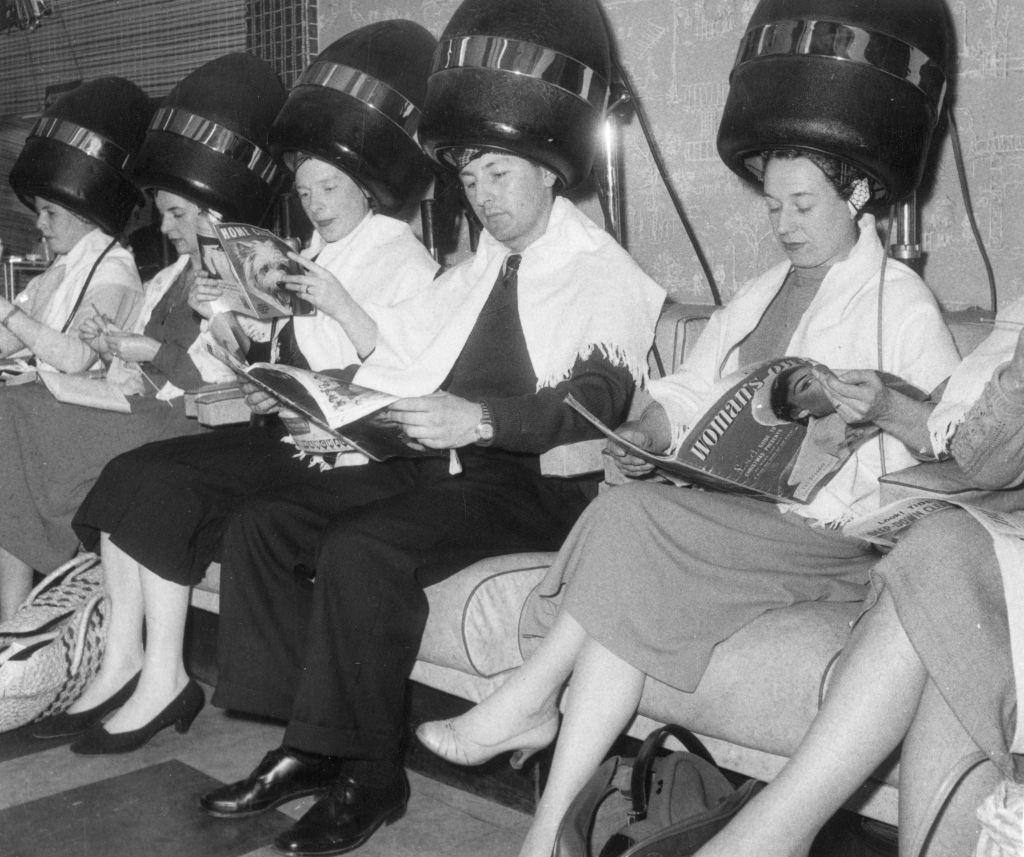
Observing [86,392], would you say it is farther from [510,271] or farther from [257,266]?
[510,271]

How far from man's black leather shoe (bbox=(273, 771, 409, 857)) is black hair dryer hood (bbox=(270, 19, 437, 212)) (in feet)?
4.09

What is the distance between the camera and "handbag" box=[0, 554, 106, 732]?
2299 millimetres

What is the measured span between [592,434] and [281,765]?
777mm

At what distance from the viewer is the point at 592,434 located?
200 cm

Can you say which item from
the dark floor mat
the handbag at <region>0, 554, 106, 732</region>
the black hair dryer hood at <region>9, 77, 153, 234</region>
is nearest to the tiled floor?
the dark floor mat

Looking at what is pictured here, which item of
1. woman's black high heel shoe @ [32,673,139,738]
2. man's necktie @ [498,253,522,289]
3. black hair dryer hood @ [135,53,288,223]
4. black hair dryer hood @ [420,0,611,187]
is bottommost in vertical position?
woman's black high heel shoe @ [32,673,139,738]

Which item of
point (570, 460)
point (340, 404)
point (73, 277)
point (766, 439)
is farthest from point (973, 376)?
point (73, 277)

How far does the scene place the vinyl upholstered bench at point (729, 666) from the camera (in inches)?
58.2

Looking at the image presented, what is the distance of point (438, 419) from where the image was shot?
1856 mm

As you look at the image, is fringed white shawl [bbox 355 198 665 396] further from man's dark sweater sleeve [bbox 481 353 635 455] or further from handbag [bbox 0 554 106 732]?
handbag [bbox 0 554 106 732]

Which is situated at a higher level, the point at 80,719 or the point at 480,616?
the point at 480,616

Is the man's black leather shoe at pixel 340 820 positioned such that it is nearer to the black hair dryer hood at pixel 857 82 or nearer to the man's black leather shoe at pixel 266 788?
the man's black leather shoe at pixel 266 788

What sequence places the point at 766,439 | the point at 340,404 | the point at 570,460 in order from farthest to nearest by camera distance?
the point at 570,460 → the point at 340,404 → the point at 766,439

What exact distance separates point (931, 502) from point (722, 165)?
122cm
